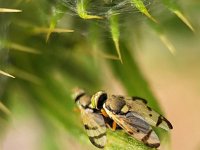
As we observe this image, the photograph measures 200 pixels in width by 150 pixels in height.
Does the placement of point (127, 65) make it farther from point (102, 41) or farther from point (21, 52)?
point (21, 52)

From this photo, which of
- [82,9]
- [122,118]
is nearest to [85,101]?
[122,118]

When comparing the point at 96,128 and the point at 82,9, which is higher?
the point at 82,9

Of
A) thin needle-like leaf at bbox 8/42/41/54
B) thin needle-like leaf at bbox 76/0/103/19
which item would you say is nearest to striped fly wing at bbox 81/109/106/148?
thin needle-like leaf at bbox 76/0/103/19

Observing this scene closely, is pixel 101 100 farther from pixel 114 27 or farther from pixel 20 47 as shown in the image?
pixel 20 47

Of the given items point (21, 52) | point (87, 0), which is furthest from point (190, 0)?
point (87, 0)

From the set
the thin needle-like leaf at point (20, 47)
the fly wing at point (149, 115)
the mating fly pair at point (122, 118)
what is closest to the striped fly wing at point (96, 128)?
the mating fly pair at point (122, 118)

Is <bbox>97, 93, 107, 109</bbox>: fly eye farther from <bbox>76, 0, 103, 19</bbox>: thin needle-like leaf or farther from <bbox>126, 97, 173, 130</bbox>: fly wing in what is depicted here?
<bbox>76, 0, 103, 19</bbox>: thin needle-like leaf

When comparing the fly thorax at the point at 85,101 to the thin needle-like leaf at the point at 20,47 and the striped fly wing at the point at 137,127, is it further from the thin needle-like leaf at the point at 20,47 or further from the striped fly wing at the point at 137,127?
the thin needle-like leaf at the point at 20,47
